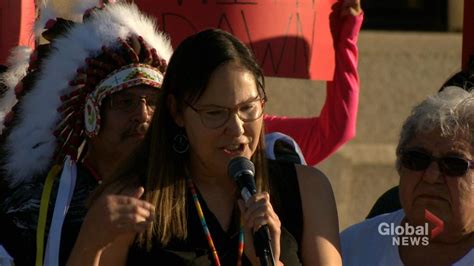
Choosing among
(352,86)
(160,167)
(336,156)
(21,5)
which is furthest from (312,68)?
(336,156)

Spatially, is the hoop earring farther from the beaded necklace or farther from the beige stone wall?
the beige stone wall

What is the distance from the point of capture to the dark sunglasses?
4.65 m

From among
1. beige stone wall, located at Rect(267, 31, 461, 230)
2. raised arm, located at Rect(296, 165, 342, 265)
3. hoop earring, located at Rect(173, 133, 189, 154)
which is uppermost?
hoop earring, located at Rect(173, 133, 189, 154)

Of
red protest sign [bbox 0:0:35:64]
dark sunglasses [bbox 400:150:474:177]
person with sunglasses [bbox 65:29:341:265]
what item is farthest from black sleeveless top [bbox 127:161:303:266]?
red protest sign [bbox 0:0:35:64]

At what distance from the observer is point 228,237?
444cm

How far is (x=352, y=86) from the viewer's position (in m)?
5.91

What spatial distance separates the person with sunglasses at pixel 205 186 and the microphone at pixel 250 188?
192 mm

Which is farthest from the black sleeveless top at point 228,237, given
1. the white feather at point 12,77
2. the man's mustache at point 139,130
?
the white feather at point 12,77

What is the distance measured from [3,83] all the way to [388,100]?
460 centimetres

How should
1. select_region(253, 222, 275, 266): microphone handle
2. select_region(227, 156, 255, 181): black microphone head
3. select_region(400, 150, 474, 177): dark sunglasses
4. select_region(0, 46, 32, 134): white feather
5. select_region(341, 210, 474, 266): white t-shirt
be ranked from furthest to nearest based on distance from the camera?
select_region(0, 46, 32, 134): white feather, select_region(341, 210, 474, 266): white t-shirt, select_region(400, 150, 474, 177): dark sunglasses, select_region(227, 156, 255, 181): black microphone head, select_region(253, 222, 275, 266): microphone handle

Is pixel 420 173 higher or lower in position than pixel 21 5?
lower

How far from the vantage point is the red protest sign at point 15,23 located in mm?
5680

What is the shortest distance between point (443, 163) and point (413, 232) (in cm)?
26

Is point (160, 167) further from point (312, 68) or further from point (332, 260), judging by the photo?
point (312, 68)
